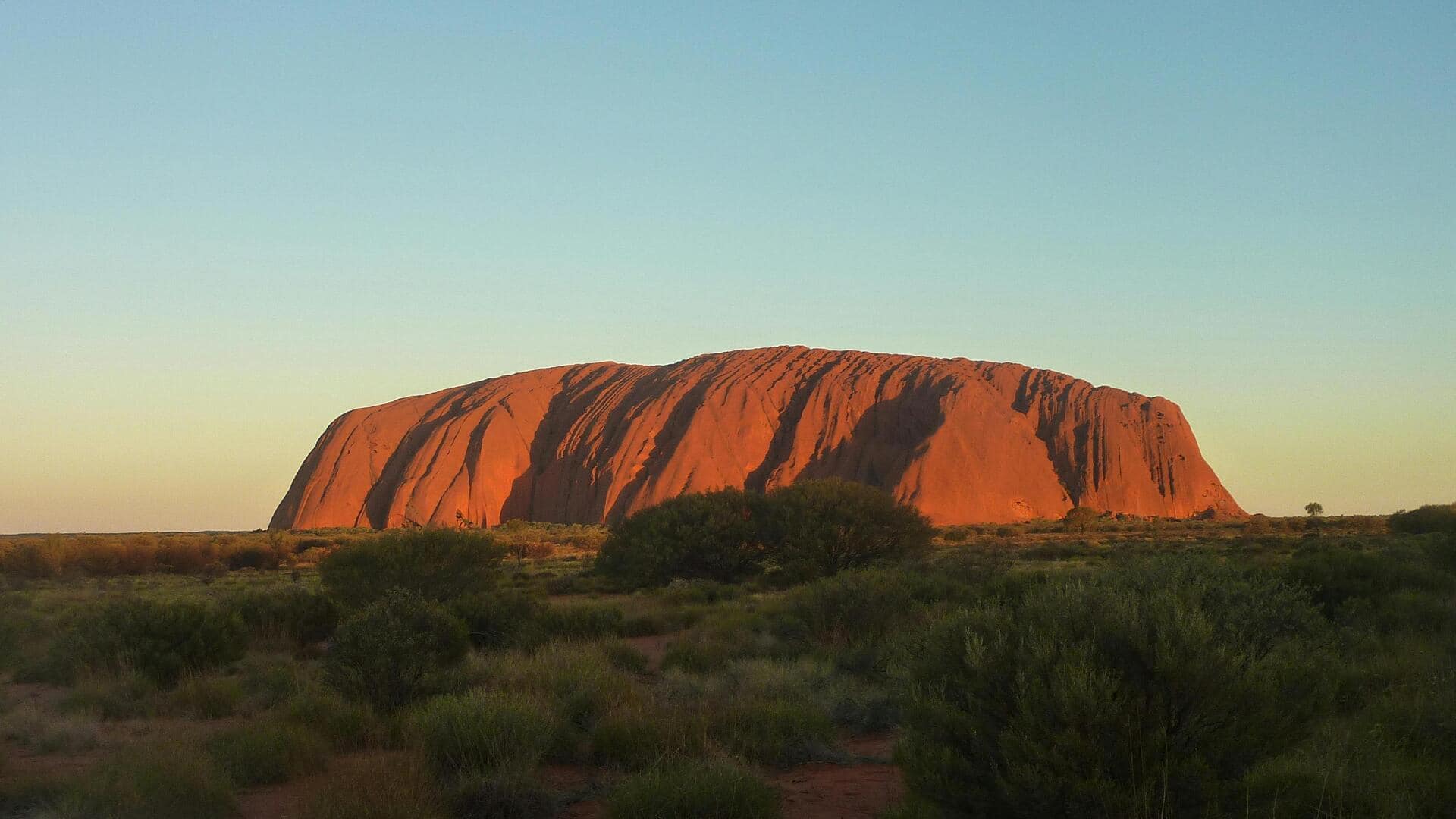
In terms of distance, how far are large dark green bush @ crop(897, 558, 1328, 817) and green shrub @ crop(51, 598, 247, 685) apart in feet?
34.0

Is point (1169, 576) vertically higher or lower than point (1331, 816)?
higher

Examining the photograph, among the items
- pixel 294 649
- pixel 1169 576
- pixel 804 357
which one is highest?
pixel 804 357

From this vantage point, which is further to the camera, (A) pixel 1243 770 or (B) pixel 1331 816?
(B) pixel 1331 816

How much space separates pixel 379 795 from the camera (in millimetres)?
6039

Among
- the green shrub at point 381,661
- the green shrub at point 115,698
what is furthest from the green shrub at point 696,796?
the green shrub at point 115,698

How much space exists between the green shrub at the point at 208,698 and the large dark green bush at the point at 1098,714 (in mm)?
7968

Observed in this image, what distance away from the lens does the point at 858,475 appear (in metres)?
63.5

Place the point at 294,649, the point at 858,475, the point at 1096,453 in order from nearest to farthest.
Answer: the point at 294,649 → the point at 858,475 → the point at 1096,453

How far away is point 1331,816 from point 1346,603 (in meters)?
9.21

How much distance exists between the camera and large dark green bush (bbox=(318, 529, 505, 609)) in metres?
16.9

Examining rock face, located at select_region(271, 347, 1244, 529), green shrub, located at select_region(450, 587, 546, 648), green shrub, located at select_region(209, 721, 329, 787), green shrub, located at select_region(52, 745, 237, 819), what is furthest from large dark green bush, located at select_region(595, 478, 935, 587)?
rock face, located at select_region(271, 347, 1244, 529)

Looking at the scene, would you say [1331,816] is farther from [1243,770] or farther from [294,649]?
[294,649]

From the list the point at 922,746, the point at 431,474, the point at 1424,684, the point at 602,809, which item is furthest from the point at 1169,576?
the point at 431,474

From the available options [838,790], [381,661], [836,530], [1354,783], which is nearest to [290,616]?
[381,661]
